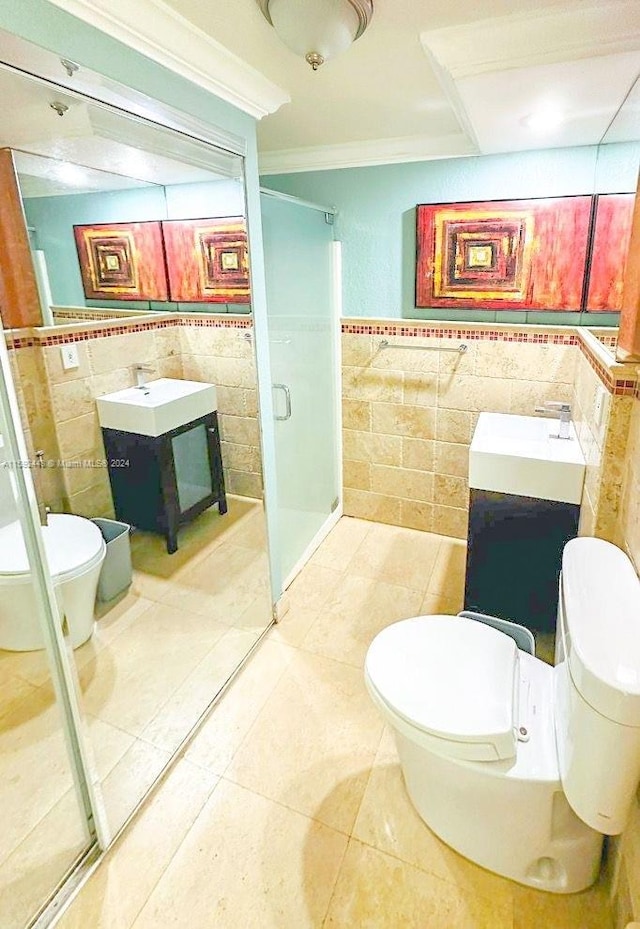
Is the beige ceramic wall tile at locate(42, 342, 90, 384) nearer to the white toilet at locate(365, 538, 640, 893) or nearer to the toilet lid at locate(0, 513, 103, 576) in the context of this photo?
the toilet lid at locate(0, 513, 103, 576)

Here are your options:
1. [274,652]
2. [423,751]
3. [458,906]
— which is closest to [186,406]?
[274,652]

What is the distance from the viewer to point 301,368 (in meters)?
2.47

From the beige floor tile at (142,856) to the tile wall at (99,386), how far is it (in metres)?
0.91

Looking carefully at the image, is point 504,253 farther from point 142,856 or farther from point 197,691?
point 142,856

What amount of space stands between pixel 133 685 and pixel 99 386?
1.01 m

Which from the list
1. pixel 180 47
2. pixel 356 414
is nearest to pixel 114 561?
pixel 180 47

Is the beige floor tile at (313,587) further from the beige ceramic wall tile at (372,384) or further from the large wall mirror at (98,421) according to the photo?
the beige ceramic wall tile at (372,384)

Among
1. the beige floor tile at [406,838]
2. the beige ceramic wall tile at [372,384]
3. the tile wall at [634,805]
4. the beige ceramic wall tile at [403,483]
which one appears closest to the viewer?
the tile wall at [634,805]

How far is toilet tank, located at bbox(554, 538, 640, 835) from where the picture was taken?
3.03 feet

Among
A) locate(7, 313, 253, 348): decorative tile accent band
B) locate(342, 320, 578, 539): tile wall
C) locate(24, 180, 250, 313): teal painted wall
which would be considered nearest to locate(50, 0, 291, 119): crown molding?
locate(24, 180, 250, 313): teal painted wall

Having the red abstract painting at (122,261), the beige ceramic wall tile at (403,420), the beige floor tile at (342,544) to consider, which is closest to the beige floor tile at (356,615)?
the beige floor tile at (342,544)

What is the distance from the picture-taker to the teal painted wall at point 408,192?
2154mm

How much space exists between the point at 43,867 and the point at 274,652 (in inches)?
39.5

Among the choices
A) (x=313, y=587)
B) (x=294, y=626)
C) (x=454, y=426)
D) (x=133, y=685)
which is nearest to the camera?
(x=133, y=685)
